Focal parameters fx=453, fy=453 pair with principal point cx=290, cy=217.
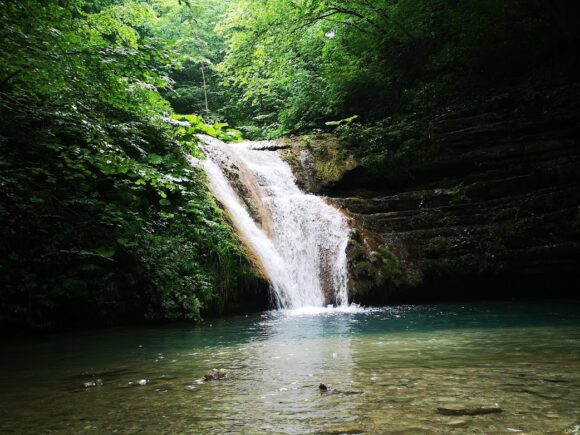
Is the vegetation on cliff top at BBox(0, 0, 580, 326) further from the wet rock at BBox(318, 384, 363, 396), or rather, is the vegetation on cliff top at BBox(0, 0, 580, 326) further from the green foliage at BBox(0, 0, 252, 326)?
the wet rock at BBox(318, 384, 363, 396)

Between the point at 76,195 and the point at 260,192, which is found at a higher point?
the point at 260,192

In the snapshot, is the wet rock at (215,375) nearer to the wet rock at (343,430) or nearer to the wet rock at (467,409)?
the wet rock at (343,430)

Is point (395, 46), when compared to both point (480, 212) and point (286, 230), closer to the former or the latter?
point (480, 212)

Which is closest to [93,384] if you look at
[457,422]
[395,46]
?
[457,422]

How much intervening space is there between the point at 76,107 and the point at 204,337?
3.62m

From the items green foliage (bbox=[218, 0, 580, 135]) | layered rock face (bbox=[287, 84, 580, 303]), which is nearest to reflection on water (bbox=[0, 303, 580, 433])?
layered rock face (bbox=[287, 84, 580, 303])

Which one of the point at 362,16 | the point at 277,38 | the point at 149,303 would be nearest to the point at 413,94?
the point at 362,16

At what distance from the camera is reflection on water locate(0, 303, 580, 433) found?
2.27 m

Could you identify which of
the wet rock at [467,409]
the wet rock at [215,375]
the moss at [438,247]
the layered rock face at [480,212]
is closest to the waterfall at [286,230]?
the layered rock face at [480,212]

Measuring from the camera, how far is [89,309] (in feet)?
22.7

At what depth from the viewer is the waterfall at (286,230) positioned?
954cm

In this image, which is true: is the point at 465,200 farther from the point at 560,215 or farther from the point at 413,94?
the point at 413,94

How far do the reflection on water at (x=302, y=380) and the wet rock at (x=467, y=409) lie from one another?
4cm

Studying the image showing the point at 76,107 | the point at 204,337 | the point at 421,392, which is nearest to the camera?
the point at 421,392
